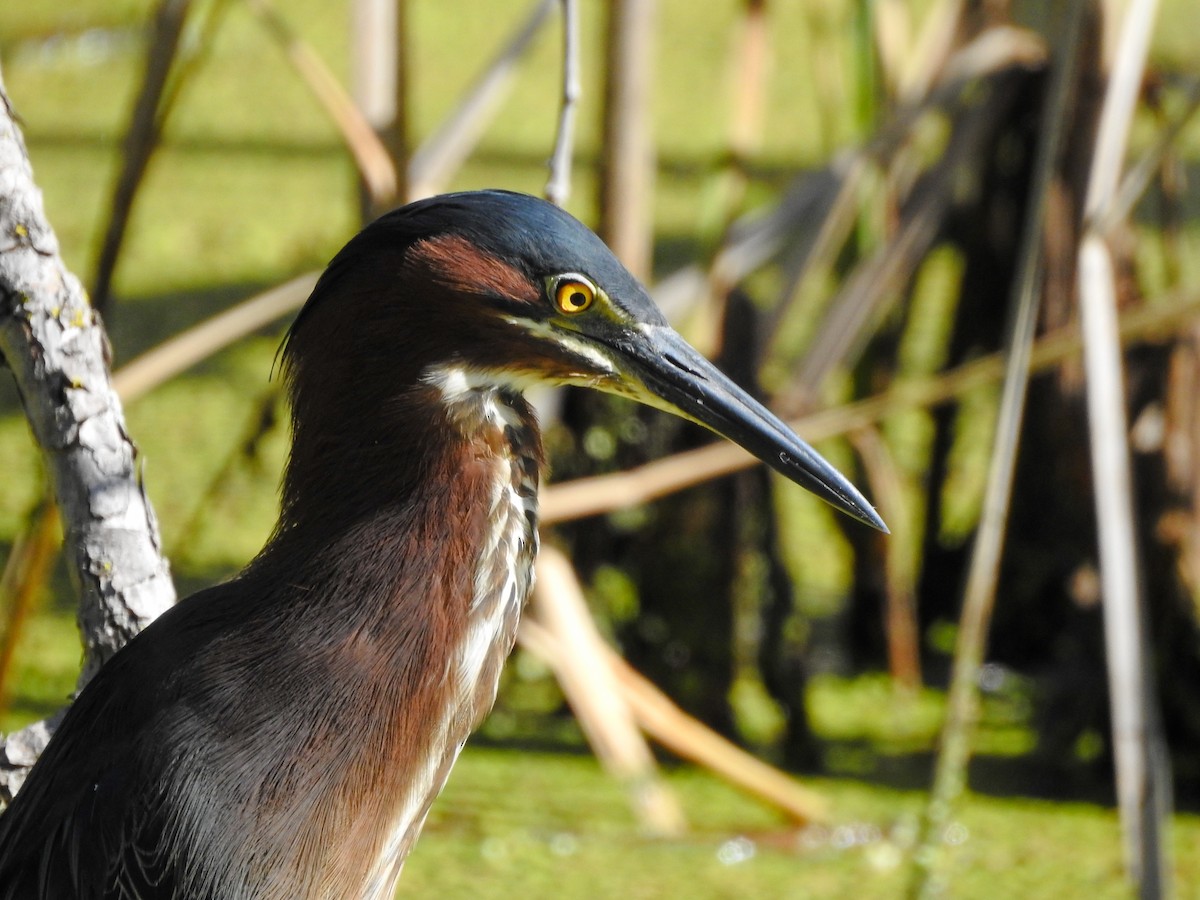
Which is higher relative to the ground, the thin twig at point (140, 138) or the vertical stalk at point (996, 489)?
the thin twig at point (140, 138)

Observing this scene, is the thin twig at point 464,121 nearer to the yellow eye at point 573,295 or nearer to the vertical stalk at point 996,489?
the vertical stalk at point 996,489

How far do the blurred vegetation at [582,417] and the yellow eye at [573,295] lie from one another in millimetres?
1011

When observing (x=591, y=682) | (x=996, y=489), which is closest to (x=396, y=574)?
(x=996, y=489)

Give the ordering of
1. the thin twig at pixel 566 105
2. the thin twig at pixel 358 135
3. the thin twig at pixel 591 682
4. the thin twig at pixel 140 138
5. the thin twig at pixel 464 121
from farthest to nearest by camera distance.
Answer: the thin twig at pixel 591 682 → the thin twig at pixel 464 121 → the thin twig at pixel 358 135 → the thin twig at pixel 140 138 → the thin twig at pixel 566 105

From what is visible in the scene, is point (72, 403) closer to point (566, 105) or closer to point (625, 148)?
→ point (566, 105)

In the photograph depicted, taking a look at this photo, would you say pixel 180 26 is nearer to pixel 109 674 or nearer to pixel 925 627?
pixel 109 674

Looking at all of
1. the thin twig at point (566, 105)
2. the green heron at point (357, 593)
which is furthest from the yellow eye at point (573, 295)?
the thin twig at point (566, 105)

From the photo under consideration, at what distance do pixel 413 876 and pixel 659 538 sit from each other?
29.4 inches

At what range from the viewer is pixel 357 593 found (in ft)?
4.06

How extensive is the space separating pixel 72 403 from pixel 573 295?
0.42 m

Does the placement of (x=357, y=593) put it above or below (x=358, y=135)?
below

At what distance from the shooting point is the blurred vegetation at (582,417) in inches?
99.4

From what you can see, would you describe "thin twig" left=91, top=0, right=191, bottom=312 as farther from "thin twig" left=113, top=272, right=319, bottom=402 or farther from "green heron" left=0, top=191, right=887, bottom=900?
"green heron" left=0, top=191, right=887, bottom=900

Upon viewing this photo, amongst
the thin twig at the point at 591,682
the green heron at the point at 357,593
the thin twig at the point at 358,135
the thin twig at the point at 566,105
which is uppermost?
the thin twig at the point at 358,135
